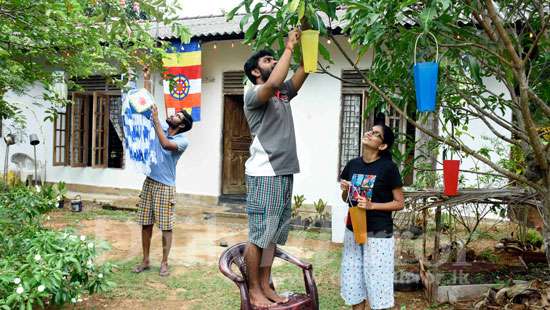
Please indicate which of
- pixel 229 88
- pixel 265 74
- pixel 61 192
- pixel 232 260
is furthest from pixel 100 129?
pixel 265 74

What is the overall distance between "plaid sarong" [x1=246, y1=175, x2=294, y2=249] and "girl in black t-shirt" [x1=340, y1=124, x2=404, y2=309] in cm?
67

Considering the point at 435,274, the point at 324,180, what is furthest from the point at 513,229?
the point at 324,180

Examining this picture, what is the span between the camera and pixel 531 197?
3521 mm

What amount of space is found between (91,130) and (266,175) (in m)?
9.19

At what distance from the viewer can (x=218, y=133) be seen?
9.20m

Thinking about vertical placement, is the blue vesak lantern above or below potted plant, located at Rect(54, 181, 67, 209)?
above

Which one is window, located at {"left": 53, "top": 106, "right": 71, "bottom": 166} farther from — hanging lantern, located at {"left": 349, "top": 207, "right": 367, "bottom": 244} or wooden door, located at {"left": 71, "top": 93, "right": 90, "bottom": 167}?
hanging lantern, located at {"left": 349, "top": 207, "right": 367, "bottom": 244}

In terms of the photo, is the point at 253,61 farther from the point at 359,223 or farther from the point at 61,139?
the point at 61,139

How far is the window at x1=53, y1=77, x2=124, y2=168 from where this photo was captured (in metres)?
10.3

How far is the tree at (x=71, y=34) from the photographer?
2.97m

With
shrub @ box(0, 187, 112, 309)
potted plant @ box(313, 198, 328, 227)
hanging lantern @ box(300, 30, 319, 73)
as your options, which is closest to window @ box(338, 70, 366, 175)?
potted plant @ box(313, 198, 328, 227)

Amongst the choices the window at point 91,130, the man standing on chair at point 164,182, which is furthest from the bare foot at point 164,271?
the window at point 91,130

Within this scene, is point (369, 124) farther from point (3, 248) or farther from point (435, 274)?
point (3, 248)

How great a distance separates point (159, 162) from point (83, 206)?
5.19 meters
